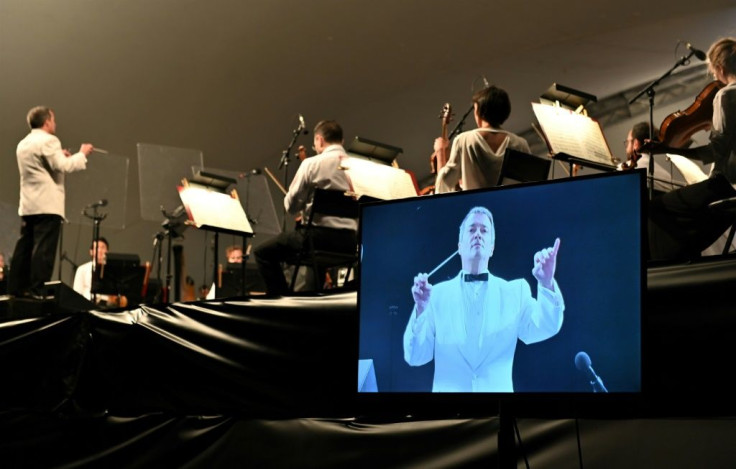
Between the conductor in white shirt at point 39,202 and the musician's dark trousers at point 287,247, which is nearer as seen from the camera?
the musician's dark trousers at point 287,247

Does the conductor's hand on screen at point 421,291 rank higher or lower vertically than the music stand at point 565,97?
lower

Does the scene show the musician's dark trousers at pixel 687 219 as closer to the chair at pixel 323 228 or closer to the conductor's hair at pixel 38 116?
the chair at pixel 323 228

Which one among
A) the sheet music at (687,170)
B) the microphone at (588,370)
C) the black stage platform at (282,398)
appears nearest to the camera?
the microphone at (588,370)

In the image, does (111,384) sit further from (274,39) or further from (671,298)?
(274,39)

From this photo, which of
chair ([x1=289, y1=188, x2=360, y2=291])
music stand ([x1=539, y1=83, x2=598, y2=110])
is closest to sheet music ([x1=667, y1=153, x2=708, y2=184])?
music stand ([x1=539, y1=83, x2=598, y2=110])

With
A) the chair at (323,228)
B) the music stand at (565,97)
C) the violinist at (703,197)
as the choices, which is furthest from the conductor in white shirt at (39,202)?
the violinist at (703,197)

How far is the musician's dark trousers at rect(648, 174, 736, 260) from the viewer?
3250 millimetres

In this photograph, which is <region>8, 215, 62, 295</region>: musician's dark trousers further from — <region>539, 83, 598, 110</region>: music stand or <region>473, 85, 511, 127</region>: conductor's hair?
<region>539, 83, 598, 110</region>: music stand

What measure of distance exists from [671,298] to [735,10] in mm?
6411

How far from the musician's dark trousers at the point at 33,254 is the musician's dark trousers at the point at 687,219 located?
4546 mm

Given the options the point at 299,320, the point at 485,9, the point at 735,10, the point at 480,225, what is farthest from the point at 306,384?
the point at 735,10

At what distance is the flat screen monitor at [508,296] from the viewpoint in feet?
6.33

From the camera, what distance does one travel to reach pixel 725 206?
10.2 ft

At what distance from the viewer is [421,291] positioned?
2.20 metres
